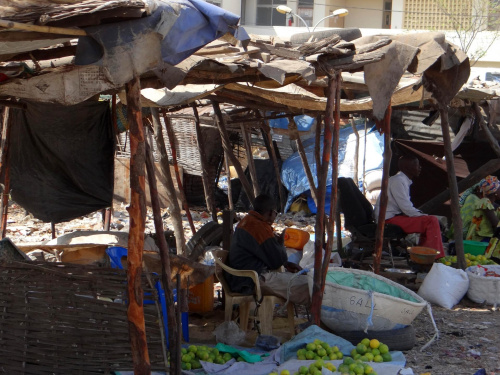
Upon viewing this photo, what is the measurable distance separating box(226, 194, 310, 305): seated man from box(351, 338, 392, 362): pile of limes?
974 millimetres

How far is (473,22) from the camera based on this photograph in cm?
2366

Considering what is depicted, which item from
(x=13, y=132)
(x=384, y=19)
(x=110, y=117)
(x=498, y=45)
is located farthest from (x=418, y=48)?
(x=384, y=19)

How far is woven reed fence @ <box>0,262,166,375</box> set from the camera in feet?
13.7

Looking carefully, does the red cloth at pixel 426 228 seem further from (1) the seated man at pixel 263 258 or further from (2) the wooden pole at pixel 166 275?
(2) the wooden pole at pixel 166 275

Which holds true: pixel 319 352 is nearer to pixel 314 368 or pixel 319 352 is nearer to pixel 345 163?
pixel 314 368

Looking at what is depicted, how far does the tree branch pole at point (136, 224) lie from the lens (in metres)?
3.63

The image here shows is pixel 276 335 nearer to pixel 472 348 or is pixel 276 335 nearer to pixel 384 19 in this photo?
pixel 472 348

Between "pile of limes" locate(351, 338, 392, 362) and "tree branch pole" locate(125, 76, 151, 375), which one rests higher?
"tree branch pole" locate(125, 76, 151, 375)

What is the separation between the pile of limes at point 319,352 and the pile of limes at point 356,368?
274mm

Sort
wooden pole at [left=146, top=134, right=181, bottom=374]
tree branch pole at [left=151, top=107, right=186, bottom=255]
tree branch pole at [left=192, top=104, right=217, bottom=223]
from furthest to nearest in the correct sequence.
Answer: tree branch pole at [left=192, top=104, right=217, bottom=223] < tree branch pole at [left=151, top=107, right=186, bottom=255] < wooden pole at [left=146, top=134, right=181, bottom=374]

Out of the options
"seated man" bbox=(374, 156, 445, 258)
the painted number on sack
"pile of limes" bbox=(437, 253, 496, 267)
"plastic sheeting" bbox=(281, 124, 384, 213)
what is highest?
the painted number on sack

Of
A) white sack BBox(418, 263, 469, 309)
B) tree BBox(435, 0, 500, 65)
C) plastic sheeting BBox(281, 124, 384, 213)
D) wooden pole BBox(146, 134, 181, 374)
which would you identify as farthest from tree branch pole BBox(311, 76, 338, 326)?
tree BBox(435, 0, 500, 65)

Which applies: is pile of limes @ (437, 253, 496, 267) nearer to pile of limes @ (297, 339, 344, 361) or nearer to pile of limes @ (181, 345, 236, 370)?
pile of limes @ (297, 339, 344, 361)

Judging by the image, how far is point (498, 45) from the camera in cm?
2333
